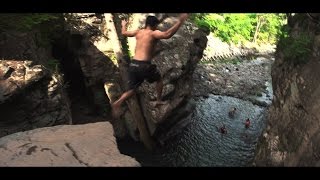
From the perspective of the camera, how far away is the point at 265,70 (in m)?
30.4

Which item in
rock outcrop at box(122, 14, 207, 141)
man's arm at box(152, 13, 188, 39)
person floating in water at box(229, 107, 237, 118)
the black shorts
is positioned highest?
man's arm at box(152, 13, 188, 39)

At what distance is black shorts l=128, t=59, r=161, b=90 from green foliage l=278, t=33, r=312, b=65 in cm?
596

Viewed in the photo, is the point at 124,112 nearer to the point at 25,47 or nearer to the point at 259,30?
Result: the point at 25,47

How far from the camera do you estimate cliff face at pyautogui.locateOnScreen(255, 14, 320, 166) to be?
395 inches

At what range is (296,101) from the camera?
11398 millimetres

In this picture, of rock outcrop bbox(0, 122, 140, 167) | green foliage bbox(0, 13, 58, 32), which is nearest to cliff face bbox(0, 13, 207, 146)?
green foliage bbox(0, 13, 58, 32)

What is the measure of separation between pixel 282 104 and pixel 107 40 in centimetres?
846

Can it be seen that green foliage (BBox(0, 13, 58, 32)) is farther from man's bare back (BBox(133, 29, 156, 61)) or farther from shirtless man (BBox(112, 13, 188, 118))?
man's bare back (BBox(133, 29, 156, 61))

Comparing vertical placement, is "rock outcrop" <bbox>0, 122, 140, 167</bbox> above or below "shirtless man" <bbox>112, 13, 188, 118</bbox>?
below

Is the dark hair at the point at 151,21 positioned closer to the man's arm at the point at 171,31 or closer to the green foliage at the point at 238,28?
the man's arm at the point at 171,31

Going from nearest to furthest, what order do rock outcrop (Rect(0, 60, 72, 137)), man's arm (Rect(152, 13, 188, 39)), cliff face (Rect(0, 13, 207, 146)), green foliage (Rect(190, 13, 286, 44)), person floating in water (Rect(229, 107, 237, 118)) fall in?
1. man's arm (Rect(152, 13, 188, 39))
2. rock outcrop (Rect(0, 60, 72, 137))
3. cliff face (Rect(0, 13, 207, 146))
4. person floating in water (Rect(229, 107, 237, 118))
5. green foliage (Rect(190, 13, 286, 44))

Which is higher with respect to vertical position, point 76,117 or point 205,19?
point 205,19

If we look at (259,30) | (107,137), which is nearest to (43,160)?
(107,137)

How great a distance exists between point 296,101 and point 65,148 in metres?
7.35
